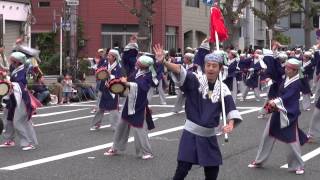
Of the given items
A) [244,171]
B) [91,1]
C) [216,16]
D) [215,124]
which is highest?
[91,1]

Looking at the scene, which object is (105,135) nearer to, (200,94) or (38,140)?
(38,140)

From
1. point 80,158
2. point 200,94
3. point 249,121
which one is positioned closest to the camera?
point 200,94

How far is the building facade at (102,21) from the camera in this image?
136 ft

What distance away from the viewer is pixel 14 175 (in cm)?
880

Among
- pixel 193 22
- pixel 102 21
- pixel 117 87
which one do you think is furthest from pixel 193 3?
pixel 117 87

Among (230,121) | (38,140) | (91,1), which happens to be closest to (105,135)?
(38,140)

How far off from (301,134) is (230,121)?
295cm

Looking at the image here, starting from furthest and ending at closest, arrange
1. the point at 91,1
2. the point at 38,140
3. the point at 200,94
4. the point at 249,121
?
1. the point at 91,1
2. the point at 249,121
3. the point at 38,140
4. the point at 200,94

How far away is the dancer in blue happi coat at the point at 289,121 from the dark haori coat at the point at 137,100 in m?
2.14

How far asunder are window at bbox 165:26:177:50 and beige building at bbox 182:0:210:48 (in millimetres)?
1086

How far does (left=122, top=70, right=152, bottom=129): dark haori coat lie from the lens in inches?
399

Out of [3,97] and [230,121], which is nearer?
[230,121]

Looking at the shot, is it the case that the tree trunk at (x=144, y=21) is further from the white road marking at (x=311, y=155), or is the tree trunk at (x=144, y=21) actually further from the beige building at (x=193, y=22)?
the beige building at (x=193, y=22)

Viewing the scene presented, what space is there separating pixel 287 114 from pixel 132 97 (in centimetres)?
258
